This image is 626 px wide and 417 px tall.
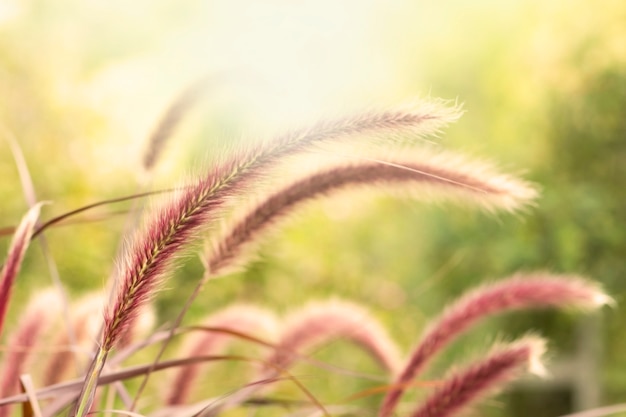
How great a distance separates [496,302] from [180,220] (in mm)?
447

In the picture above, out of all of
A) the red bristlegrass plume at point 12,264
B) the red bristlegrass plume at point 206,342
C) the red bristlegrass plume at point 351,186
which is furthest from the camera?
the red bristlegrass plume at point 206,342

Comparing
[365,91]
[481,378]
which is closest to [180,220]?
[481,378]

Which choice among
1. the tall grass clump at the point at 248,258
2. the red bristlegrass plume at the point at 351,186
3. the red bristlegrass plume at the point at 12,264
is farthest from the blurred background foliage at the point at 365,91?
the red bristlegrass plume at the point at 12,264

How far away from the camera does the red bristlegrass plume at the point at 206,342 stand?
3.05 ft

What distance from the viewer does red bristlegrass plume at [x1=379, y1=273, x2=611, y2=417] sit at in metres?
0.82

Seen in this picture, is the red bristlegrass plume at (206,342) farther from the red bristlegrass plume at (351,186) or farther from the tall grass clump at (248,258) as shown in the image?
the red bristlegrass plume at (351,186)

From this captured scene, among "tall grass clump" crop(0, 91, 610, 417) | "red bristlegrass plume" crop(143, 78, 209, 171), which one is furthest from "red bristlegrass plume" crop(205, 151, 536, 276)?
"red bristlegrass plume" crop(143, 78, 209, 171)

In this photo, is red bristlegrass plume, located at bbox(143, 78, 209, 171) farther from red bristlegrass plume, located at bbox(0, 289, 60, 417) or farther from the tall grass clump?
red bristlegrass plume, located at bbox(0, 289, 60, 417)

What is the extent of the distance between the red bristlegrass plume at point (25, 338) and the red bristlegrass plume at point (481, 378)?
0.37 m

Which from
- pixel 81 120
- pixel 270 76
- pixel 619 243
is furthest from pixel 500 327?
pixel 270 76

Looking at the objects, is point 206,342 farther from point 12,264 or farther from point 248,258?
point 12,264

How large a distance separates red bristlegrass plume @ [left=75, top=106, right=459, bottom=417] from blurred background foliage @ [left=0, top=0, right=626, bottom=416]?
2.46 m

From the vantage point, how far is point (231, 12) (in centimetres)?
593

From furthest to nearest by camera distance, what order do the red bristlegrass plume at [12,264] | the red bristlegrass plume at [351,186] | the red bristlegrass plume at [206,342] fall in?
1. the red bristlegrass plume at [206,342]
2. the red bristlegrass plume at [351,186]
3. the red bristlegrass plume at [12,264]
